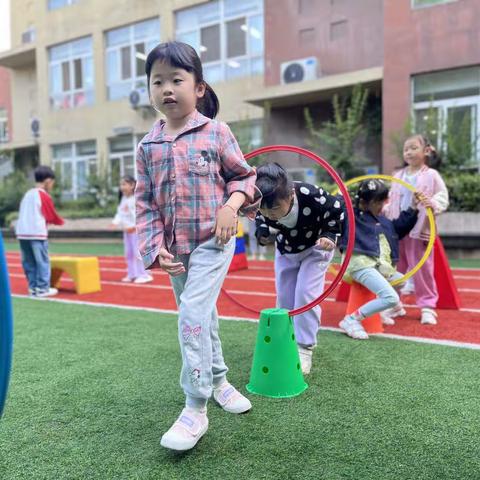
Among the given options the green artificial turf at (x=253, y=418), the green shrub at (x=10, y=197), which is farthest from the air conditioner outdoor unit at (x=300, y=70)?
the green shrub at (x=10, y=197)

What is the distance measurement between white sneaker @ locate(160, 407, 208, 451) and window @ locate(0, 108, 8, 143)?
31.0 metres

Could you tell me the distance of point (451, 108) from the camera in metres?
13.7

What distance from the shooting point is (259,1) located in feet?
60.8

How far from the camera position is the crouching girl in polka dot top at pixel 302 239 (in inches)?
132

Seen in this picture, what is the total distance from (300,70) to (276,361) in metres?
14.8

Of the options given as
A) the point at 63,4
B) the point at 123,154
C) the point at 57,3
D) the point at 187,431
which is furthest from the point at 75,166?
the point at 187,431

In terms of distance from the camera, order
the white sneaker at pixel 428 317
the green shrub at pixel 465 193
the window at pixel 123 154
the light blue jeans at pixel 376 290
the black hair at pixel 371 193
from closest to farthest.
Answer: the light blue jeans at pixel 376 290 → the black hair at pixel 371 193 → the white sneaker at pixel 428 317 → the green shrub at pixel 465 193 → the window at pixel 123 154

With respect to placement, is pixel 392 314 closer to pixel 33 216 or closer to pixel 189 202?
pixel 189 202

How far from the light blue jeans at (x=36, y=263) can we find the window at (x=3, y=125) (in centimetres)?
2526

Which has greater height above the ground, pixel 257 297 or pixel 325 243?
pixel 325 243

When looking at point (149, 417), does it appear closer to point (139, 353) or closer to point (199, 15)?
point (139, 353)

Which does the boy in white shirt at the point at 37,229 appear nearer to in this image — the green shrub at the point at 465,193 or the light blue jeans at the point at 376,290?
the light blue jeans at the point at 376,290

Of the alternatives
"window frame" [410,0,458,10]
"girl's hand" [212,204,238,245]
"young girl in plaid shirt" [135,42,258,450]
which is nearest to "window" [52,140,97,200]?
"window frame" [410,0,458,10]

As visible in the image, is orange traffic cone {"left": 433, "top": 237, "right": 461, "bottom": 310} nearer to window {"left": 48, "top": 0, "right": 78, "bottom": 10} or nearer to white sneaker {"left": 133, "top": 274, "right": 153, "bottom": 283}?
white sneaker {"left": 133, "top": 274, "right": 153, "bottom": 283}
